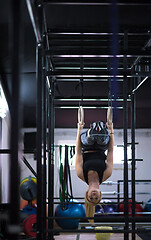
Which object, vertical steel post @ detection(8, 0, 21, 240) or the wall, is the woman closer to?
vertical steel post @ detection(8, 0, 21, 240)

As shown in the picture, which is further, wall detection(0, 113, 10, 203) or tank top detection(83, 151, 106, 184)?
wall detection(0, 113, 10, 203)

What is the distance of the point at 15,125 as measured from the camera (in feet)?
3.45

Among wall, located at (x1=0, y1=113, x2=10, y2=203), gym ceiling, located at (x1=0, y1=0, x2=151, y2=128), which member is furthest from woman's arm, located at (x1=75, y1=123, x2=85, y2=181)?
wall, located at (x1=0, y1=113, x2=10, y2=203)

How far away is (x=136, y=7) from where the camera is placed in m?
3.11

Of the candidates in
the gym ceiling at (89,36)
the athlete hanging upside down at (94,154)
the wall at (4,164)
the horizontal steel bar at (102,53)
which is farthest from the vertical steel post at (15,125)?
the wall at (4,164)

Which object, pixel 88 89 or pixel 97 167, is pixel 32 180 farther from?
pixel 97 167

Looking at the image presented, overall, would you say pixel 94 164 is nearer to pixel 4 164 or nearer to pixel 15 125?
pixel 15 125

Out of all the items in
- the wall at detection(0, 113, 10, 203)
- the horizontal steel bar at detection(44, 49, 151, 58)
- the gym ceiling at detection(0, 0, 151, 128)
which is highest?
the gym ceiling at detection(0, 0, 151, 128)

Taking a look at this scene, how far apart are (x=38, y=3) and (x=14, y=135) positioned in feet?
6.00

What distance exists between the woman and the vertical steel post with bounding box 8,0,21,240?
2.59 metres

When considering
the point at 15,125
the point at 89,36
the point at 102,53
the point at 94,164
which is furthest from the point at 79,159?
the point at 15,125

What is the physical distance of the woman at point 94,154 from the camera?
12.0 ft

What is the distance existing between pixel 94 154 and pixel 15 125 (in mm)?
2794

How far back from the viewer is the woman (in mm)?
3664
